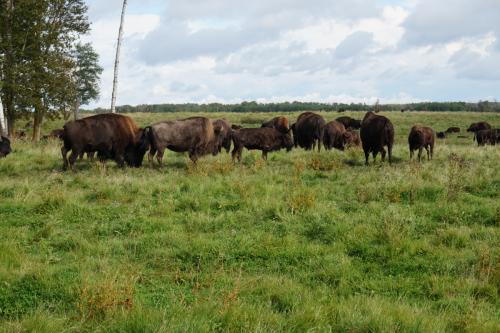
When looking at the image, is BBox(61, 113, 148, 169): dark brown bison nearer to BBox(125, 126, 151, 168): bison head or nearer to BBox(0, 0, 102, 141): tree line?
BBox(125, 126, 151, 168): bison head

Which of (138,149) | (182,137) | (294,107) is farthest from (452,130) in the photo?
(294,107)

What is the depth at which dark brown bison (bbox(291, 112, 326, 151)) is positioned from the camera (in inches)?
877

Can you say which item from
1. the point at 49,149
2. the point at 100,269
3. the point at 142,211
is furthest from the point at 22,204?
the point at 49,149

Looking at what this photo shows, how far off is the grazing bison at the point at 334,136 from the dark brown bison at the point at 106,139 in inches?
385

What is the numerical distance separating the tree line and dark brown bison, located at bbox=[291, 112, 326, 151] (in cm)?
1459

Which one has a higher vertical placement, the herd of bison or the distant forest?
the distant forest

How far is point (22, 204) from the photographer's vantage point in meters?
9.12

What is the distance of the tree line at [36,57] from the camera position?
2584 centimetres

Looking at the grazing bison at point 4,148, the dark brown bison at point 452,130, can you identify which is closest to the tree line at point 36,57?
the grazing bison at point 4,148

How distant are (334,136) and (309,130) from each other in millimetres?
1200

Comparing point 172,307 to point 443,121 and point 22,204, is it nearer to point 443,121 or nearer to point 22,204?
point 22,204

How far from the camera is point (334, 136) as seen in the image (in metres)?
22.6

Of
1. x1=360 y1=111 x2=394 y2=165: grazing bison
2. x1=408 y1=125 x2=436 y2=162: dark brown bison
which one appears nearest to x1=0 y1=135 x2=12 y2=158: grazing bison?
x1=360 y1=111 x2=394 y2=165: grazing bison

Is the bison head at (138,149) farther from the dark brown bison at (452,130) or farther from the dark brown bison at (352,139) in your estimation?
the dark brown bison at (452,130)
